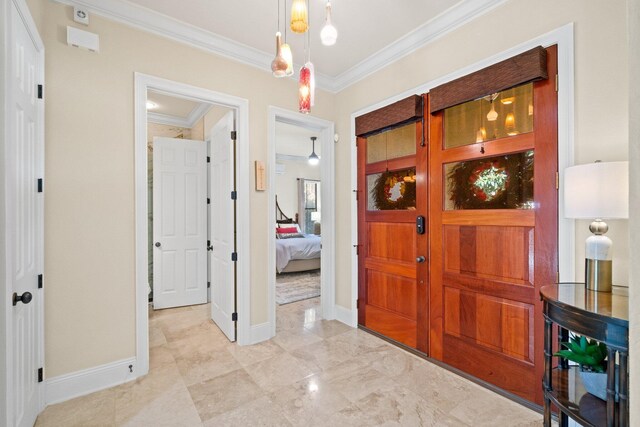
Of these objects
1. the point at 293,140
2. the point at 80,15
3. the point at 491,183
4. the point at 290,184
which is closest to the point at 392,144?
the point at 491,183

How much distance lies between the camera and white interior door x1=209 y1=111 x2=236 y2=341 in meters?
3.03

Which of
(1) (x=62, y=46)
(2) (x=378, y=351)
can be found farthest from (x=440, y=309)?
(1) (x=62, y=46)

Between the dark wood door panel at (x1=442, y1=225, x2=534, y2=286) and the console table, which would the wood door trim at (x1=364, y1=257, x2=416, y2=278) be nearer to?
the dark wood door panel at (x1=442, y1=225, x2=534, y2=286)

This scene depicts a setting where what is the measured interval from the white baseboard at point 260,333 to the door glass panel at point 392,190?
5.49 feet

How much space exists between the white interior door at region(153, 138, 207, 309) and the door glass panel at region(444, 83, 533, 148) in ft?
10.9

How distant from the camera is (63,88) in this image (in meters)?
2.12

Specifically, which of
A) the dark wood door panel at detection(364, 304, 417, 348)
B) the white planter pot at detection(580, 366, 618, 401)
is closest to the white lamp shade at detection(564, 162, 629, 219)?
the white planter pot at detection(580, 366, 618, 401)

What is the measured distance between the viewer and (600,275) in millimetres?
1540

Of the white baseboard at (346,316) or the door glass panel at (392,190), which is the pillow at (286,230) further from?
the door glass panel at (392,190)

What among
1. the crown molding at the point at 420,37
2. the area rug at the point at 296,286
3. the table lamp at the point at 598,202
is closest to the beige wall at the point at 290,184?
the area rug at the point at 296,286

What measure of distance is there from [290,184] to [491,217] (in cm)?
660

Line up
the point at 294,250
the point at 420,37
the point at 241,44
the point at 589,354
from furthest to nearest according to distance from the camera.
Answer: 1. the point at 294,250
2. the point at 241,44
3. the point at 420,37
4. the point at 589,354

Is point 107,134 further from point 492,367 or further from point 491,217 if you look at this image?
point 492,367

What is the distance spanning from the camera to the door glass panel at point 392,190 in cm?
283
